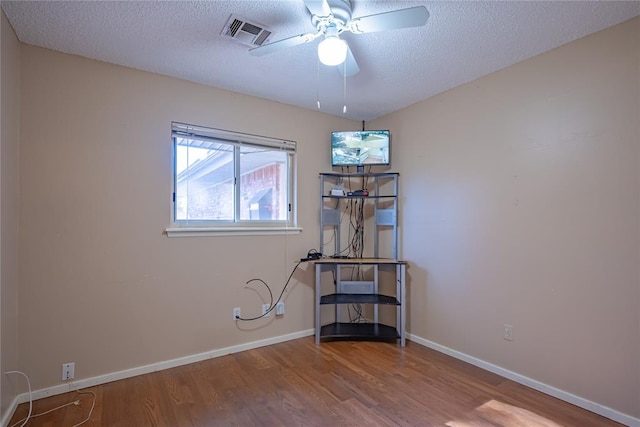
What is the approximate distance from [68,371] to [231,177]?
189cm

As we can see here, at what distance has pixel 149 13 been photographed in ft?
6.02

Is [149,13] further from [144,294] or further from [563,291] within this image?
[563,291]

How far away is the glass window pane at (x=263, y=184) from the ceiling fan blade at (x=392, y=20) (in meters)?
1.69

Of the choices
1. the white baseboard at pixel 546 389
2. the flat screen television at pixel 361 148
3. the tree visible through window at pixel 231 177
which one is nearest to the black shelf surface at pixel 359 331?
the white baseboard at pixel 546 389

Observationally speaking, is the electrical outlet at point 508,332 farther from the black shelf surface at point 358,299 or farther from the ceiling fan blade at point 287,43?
the ceiling fan blade at point 287,43

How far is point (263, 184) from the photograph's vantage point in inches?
127

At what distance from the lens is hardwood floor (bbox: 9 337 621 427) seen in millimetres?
1902

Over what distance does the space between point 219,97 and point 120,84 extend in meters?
0.76

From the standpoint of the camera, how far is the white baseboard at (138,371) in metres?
2.07

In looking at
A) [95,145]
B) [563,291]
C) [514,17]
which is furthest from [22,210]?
[563,291]

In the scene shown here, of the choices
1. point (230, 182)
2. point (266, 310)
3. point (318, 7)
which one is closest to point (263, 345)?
point (266, 310)

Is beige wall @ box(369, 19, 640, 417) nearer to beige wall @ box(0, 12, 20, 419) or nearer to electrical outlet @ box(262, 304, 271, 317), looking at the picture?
electrical outlet @ box(262, 304, 271, 317)

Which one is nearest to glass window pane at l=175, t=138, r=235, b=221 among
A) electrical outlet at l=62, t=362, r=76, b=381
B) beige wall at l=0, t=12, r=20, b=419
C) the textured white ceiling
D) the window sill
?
the window sill

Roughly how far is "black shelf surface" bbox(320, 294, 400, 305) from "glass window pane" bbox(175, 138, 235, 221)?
49.8 inches
